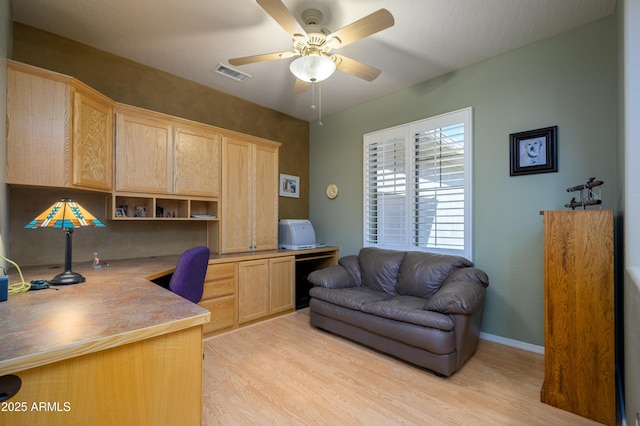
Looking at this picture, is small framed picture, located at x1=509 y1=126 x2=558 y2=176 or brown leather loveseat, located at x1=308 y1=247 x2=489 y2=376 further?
small framed picture, located at x1=509 y1=126 x2=558 y2=176

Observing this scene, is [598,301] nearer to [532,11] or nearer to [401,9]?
[532,11]

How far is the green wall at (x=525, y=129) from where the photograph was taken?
2432mm

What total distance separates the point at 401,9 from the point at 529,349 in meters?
3.19

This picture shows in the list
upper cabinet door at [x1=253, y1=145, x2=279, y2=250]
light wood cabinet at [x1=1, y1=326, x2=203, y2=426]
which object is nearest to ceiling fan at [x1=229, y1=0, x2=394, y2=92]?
upper cabinet door at [x1=253, y1=145, x2=279, y2=250]

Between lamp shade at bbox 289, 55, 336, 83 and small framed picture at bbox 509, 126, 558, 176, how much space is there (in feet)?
6.48

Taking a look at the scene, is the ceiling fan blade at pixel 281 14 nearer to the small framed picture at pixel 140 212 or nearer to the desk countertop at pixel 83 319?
the desk countertop at pixel 83 319

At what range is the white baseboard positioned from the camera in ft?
8.86

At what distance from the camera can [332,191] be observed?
457 cm

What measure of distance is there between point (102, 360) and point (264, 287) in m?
2.56

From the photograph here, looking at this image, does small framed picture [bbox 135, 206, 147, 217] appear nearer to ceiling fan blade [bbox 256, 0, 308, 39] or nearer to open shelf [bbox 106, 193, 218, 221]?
open shelf [bbox 106, 193, 218, 221]

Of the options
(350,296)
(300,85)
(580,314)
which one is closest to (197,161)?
(300,85)

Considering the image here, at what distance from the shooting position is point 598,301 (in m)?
1.83

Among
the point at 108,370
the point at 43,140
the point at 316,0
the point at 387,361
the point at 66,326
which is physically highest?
the point at 316,0

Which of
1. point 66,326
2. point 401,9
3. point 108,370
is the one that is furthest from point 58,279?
point 401,9
